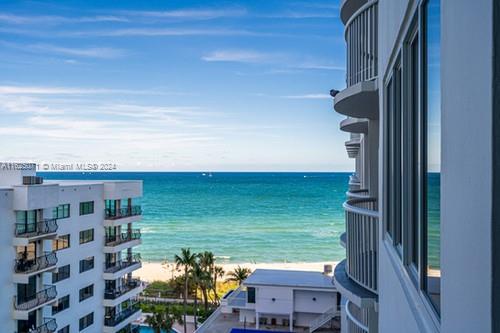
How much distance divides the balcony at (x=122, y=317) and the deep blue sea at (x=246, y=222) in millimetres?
30026

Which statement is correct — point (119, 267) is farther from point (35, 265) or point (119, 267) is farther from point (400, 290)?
point (400, 290)

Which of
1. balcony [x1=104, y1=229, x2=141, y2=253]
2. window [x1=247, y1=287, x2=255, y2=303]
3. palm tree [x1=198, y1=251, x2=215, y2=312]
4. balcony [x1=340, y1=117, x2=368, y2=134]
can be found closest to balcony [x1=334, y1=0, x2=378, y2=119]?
balcony [x1=340, y1=117, x2=368, y2=134]

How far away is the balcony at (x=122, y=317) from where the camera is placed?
21.1 meters

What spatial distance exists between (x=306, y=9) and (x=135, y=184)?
4312 centimetres

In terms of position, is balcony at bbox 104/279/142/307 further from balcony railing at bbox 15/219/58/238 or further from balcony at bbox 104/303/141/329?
balcony railing at bbox 15/219/58/238

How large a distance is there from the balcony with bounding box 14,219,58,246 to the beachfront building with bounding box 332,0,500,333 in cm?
1494

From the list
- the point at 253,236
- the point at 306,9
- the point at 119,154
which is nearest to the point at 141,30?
the point at 306,9

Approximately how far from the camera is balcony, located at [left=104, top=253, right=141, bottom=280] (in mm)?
21234

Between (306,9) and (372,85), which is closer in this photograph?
(372,85)

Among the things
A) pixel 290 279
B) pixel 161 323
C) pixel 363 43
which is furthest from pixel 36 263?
pixel 363 43

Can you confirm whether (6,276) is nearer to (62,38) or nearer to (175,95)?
(62,38)

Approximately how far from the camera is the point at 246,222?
7375 centimetres

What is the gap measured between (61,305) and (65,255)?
1939mm

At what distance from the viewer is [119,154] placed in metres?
112
